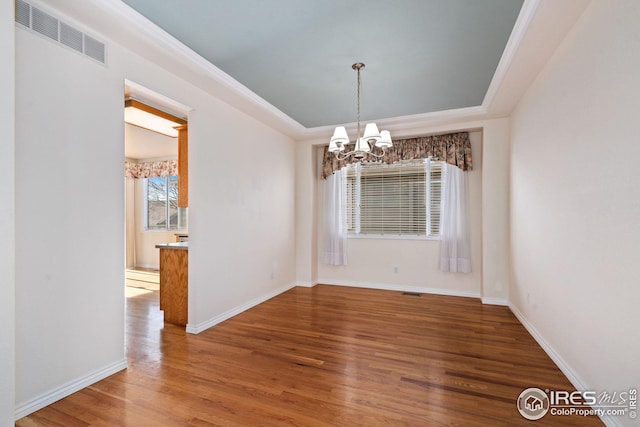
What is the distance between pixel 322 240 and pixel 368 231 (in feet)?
2.84

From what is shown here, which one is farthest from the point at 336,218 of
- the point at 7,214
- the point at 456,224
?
the point at 7,214

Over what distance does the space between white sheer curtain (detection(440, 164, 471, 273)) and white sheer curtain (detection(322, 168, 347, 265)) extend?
166cm

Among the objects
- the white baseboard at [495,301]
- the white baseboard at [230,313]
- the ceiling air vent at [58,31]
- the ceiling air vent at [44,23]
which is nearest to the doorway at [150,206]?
the white baseboard at [230,313]

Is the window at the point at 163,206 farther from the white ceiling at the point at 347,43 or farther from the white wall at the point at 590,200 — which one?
the white wall at the point at 590,200

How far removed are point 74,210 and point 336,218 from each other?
380 centimetres

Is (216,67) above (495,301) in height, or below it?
above

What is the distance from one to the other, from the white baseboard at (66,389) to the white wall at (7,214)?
0.40 metres

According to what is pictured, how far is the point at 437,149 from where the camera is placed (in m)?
4.71

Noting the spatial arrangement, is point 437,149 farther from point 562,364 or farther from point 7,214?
point 7,214

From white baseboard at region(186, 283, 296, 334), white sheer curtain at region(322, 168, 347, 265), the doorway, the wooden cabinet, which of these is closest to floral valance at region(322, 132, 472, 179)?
→ white sheer curtain at region(322, 168, 347, 265)

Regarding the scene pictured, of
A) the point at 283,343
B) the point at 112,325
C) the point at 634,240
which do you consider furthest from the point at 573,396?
the point at 112,325

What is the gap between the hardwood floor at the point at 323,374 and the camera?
1.89m

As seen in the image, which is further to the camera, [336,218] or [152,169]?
[152,169]

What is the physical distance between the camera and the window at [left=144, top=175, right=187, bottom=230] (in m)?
7.12
